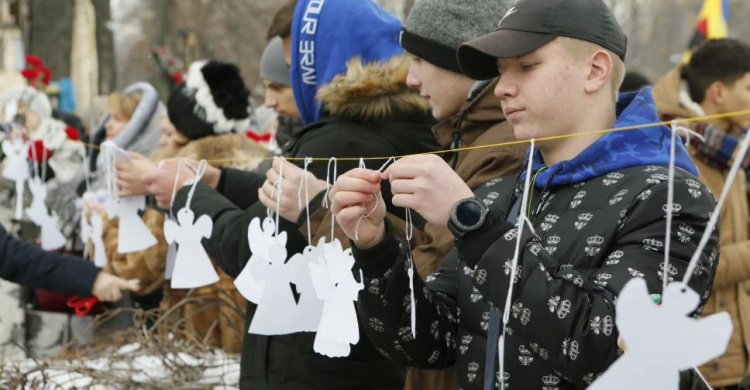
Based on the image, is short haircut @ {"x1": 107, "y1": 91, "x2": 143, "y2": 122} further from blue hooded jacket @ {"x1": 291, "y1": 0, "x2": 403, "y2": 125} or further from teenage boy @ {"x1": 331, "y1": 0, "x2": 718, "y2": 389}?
teenage boy @ {"x1": 331, "y1": 0, "x2": 718, "y2": 389}

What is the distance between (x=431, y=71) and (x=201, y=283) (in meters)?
0.95

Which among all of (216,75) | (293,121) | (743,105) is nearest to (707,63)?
(743,105)

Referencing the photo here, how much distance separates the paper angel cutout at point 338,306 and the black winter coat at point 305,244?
0.63 meters

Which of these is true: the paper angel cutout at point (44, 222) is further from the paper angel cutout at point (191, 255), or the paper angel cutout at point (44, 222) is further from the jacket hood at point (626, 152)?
the jacket hood at point (626, 152)

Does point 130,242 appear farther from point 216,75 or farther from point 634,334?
point 634,334

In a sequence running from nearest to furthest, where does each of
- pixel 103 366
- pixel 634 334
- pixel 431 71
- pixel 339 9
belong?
pixel 634 334, pixel 431 71, pixel 339 9, pixel 103 366

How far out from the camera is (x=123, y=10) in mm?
29875

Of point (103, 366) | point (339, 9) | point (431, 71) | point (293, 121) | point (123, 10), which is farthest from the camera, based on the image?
point (123, 10)

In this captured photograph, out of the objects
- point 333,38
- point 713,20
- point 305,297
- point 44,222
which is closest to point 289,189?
point 305,297

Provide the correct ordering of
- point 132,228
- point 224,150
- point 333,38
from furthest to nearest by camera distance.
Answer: point 224,150
point 132,228
point 333,38

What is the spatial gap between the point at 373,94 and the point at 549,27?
1.07 metres

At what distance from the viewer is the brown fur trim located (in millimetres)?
4719

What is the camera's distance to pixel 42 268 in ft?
14.7

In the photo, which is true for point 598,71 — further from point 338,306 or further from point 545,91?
point 338,306
